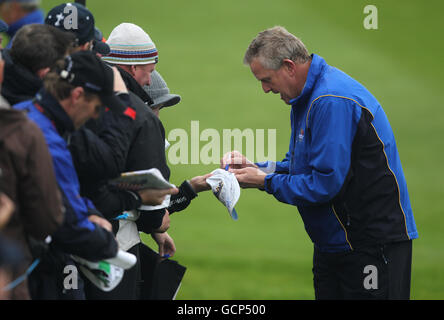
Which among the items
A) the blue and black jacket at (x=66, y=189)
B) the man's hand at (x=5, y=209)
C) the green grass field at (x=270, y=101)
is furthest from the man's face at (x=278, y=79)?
the green grass field at (x=270, y=101)

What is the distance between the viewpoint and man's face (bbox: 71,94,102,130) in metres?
2.87

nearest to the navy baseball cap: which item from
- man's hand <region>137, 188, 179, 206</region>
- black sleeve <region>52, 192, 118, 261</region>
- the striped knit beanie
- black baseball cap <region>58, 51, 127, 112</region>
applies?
the striped knit beanie

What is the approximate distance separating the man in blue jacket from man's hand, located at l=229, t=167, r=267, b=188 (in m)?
0.12

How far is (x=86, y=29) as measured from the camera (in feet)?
12.1

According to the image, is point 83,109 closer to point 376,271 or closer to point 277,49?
point 277,49

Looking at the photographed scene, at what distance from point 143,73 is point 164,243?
109 cm

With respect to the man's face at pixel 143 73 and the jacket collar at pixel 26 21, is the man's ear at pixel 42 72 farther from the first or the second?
the man's face at pixel 143 73

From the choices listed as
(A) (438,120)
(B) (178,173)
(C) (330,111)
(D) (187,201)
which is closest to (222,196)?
(D) (187,201)

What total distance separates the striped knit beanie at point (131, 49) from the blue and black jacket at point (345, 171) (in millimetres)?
982

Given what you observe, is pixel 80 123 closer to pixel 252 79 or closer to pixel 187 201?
pixel 187 201

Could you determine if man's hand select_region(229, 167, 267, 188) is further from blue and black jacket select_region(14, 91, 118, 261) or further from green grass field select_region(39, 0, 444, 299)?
green grass field select_region(39, 0, 444, 299)

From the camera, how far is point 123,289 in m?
3.58

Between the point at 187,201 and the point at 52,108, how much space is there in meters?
1.51

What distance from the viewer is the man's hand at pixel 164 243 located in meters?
4.26
